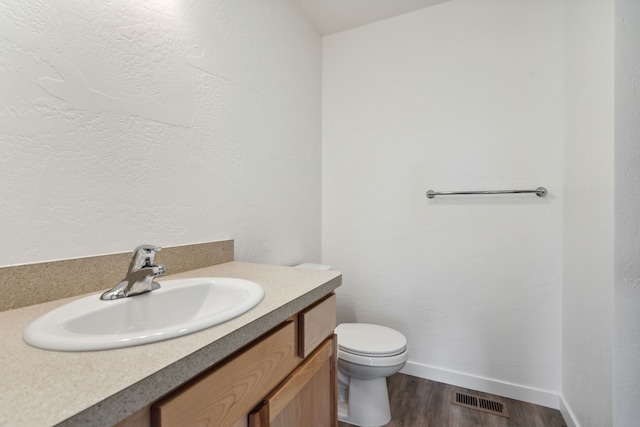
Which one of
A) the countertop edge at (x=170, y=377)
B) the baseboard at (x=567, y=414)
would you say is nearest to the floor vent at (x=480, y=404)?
the baseboard at (x=567, y=414)

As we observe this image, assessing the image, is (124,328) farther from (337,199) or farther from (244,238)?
(337,199)

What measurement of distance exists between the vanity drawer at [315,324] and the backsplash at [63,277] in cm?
53

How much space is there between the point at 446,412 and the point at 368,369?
0.56 meters

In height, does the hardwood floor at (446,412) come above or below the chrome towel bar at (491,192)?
below

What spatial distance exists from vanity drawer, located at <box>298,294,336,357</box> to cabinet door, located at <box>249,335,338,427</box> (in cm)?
4

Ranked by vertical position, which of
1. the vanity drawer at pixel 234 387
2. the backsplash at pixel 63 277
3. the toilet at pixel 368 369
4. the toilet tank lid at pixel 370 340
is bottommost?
the toilet at pixel 368 369

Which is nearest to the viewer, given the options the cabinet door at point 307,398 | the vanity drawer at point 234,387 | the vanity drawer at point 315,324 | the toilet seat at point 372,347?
the vanity drawer at point 234,387

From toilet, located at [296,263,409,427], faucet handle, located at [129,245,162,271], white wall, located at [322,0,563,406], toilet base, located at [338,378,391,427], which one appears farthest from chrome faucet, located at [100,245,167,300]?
white wall, located at [322,0,563,406]

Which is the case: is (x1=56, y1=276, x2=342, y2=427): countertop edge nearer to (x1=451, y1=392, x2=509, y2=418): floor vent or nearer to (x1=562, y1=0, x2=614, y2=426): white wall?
(x1=562, y1=0, x2=614, y2=426): white wall

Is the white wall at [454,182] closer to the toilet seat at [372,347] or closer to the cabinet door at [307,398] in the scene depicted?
the toilet seat at [372,347]

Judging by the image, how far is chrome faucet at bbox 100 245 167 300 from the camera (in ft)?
2.51

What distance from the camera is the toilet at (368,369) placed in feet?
4.64

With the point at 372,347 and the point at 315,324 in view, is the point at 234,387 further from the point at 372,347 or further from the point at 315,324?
the point at 372,347

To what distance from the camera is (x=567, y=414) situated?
4.90 ft
